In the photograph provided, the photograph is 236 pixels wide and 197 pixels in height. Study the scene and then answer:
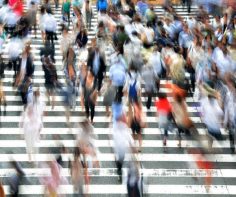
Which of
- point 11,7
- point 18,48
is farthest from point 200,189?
point 11,7

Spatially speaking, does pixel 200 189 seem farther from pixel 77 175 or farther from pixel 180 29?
pixel 180 29

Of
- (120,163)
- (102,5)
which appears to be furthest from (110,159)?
(102,5)

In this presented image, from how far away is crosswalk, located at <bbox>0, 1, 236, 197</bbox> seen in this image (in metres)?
12.7

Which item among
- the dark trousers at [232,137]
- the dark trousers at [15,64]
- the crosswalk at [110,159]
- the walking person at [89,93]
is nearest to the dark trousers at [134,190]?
the crosswalk at [110,159]

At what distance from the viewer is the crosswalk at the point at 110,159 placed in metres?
12.7

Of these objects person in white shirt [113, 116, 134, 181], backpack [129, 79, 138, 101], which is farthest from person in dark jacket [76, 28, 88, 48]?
person in white shirt [113, 116, 134, 181]

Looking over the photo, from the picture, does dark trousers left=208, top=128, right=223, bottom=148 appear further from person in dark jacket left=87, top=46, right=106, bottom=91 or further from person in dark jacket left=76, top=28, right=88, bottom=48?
person in dark jacket left=76, top=28, right=88, bottom=48

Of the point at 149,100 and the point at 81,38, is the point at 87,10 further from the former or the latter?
the point at 149,100

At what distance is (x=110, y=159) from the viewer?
14016 mm

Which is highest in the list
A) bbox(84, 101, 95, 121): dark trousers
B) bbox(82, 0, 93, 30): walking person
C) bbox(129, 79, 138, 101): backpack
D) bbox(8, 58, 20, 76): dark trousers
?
bbox(82, 0, 93, 30): walking person

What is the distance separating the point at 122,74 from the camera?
→ 1514 cm

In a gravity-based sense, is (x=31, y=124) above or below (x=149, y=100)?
above

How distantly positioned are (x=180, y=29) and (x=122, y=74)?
447 cm

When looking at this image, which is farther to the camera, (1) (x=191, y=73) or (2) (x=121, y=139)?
(1) (x=191, y=73)
